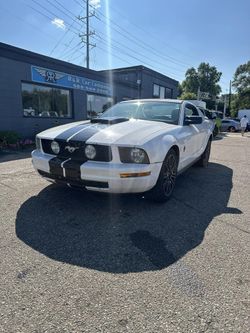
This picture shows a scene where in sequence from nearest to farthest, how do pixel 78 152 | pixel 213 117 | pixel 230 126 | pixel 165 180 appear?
pixel 78 152, pixel 165 180, pixel 213 117, pixel 230 126

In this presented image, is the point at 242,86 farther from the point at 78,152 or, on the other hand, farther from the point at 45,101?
the point at 78,152

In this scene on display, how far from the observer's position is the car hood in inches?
131

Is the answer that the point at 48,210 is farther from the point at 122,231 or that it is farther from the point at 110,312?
the point at 110,312

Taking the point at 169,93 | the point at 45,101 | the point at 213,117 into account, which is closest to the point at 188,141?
the point at 213,117

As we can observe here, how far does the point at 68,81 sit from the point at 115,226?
481 inches

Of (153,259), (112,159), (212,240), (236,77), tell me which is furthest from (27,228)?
(236,77)

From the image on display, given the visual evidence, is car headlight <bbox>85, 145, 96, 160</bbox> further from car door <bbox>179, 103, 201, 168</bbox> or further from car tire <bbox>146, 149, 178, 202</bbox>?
car door <bbox>179, 103, 201, 168</bbox>

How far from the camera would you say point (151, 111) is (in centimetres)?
483

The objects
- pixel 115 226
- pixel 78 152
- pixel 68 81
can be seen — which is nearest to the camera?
pixel 115 226

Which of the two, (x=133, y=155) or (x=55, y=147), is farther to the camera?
(x=55, y=147)

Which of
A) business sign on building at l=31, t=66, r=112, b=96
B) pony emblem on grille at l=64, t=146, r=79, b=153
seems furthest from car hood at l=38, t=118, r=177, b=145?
business sign on building at l=31, t=66, r=112, b=96

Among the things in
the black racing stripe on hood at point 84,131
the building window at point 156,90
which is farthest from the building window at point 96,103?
the black racing stripe on hood at point 84,131

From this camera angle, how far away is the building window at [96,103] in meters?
15.9

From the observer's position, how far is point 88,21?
28500 mm
